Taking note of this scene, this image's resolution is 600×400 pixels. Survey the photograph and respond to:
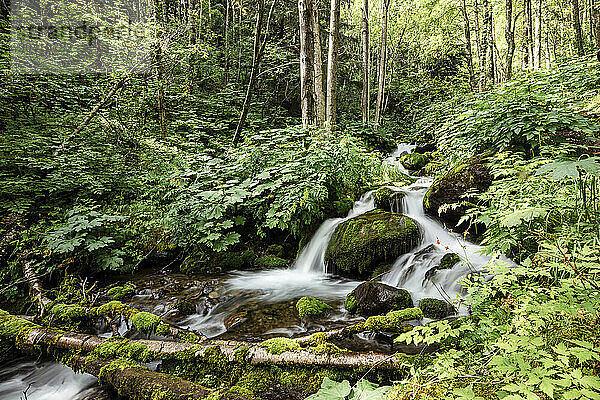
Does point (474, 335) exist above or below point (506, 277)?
below

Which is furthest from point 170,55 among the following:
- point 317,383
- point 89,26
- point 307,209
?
point 317,383

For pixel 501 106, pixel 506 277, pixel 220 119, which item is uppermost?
pixel 220 119

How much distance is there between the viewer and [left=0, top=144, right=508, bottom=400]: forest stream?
3023 mm

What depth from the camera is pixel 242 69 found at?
17.3 meters

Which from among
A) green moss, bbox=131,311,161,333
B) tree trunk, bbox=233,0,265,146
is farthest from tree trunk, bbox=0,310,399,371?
tree trunk, bbox=233,0,265,146

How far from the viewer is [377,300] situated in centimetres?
398

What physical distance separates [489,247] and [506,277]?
21.9 inches

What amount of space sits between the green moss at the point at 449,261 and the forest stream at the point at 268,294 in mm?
67

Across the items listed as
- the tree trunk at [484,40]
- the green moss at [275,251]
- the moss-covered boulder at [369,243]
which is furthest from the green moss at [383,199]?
the tree trunk at [484,40]

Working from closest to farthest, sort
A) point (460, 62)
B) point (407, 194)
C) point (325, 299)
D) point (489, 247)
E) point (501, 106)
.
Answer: point (489, 247) → point (325, 299) → point (501, 106) → point (407, 194) → point (460, 62)

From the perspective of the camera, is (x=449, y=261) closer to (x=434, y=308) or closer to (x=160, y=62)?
(x=434, y=308)

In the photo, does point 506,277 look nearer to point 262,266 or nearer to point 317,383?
point 317,383

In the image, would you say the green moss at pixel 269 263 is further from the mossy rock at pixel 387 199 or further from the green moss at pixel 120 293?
the mossy rock at pixel 387 199

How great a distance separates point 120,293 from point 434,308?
15.1ft
